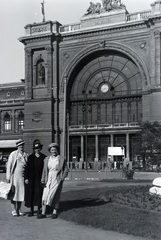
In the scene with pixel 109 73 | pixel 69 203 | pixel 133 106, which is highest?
pixel 109 73

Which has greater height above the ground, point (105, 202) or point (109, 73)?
point (109, 73)

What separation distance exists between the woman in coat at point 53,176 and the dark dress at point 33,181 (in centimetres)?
36

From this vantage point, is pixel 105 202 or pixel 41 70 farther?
pixel 41 70

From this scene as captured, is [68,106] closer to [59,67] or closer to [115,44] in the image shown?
[59,67]

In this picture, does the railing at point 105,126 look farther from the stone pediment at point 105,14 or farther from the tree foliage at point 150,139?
the stone pediment at point 105,14

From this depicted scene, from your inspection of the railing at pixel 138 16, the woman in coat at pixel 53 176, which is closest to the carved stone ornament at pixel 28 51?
the railing at pixel 138 16

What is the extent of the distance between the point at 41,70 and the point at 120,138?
16.0 meters

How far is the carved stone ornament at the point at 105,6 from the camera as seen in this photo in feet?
195

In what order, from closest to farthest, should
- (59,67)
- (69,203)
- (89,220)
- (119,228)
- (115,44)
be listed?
(119,228), (89,220), (69,203), (115,44), (59,67)

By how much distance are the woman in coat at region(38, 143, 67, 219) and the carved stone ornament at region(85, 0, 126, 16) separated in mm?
51145

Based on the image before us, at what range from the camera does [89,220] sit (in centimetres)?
981

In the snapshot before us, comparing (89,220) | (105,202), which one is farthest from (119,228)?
(105,202)

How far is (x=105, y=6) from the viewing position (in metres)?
60.2

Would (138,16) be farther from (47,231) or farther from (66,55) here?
(47,231)
